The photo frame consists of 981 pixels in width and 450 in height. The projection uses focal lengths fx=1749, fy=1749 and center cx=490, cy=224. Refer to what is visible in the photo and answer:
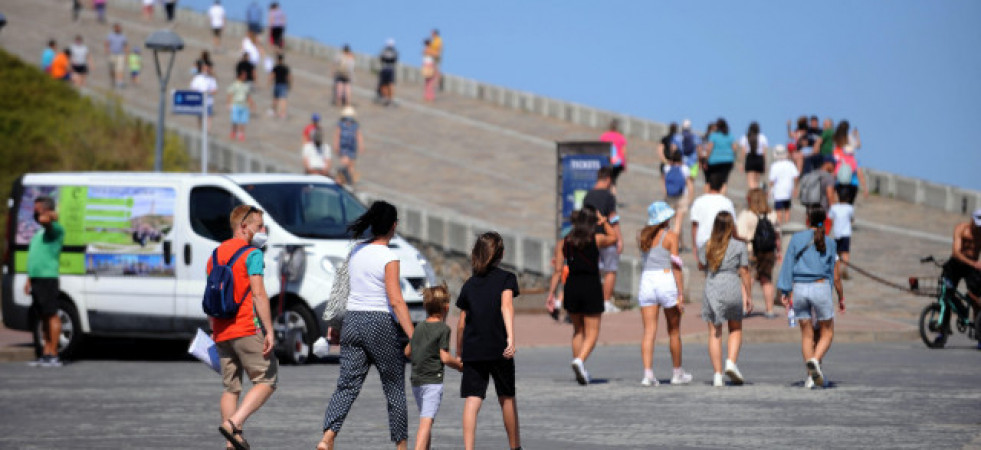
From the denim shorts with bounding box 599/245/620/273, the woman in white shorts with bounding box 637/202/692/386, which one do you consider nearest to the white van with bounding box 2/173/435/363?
the woman in white shorts with bounding box 637/202/692/386

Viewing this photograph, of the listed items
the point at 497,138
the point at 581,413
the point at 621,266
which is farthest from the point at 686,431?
the point at 497,138

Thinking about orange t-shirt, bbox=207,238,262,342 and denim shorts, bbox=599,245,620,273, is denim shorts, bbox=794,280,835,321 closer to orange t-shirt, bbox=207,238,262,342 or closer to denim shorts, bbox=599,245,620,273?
denim shorts, bbox=599,245,620,273

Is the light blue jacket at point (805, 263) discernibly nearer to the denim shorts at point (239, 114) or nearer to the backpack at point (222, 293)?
the backpack at point (222, 293)

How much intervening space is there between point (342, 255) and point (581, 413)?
530cm

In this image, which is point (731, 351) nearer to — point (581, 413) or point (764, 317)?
point (581, 413)

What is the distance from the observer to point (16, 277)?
774 inches

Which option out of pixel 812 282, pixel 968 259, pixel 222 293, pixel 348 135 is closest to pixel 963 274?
pixel 968 259

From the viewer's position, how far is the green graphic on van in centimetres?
1873

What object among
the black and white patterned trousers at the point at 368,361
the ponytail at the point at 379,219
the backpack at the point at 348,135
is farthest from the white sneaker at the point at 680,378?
the backpack at the point at 348,135

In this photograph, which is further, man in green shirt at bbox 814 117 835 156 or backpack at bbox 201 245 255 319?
man in green shirt at bbox 814 117 835 156

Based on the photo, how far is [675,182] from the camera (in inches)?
1083

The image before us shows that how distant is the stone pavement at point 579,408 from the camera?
11.9 metres

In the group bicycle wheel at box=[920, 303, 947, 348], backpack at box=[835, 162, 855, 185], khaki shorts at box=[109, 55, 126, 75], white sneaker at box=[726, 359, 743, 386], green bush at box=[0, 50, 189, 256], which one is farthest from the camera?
khaki shorts at box=[109, 55, 126, 75]

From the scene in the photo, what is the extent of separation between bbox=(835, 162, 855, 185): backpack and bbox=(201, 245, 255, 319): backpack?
66.9 feet
